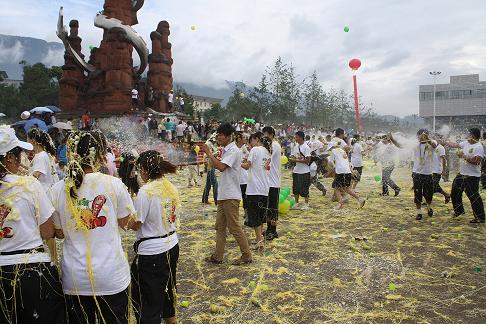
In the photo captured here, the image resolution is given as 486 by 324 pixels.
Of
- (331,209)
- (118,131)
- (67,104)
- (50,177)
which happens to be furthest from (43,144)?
(67,104)

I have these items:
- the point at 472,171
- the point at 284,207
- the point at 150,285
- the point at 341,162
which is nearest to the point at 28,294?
the point at 150,285

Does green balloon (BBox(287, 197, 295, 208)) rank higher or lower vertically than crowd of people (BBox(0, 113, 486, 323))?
lower

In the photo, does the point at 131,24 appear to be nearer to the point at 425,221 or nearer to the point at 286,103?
the point at 286,103

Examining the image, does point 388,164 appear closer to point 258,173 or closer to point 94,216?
point 258,173

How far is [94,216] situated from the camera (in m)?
2.76

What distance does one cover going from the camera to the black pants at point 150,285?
11.1 feet

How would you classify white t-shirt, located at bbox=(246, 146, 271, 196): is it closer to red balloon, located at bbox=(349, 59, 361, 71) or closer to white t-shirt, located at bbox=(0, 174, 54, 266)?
white t-shirt, located at bbox=(0, 174, 54, 266)

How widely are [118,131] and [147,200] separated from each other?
22.8m

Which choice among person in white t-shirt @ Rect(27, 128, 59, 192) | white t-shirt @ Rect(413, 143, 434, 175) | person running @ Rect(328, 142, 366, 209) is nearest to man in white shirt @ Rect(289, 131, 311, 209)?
person running @ Rect(328, 142, 366, 209)

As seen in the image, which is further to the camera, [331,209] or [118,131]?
[118,131]

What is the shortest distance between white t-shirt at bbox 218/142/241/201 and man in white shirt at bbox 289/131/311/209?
3.78 meters

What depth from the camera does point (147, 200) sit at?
11.2 ft

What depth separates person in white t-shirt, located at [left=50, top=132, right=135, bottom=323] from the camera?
2756 mm

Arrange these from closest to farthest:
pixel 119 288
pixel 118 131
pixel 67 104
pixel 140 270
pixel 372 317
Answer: pixel 119 288 → pixel 140 270 → pixel 372 317 → pixel 118 131 → pixel 67 104
